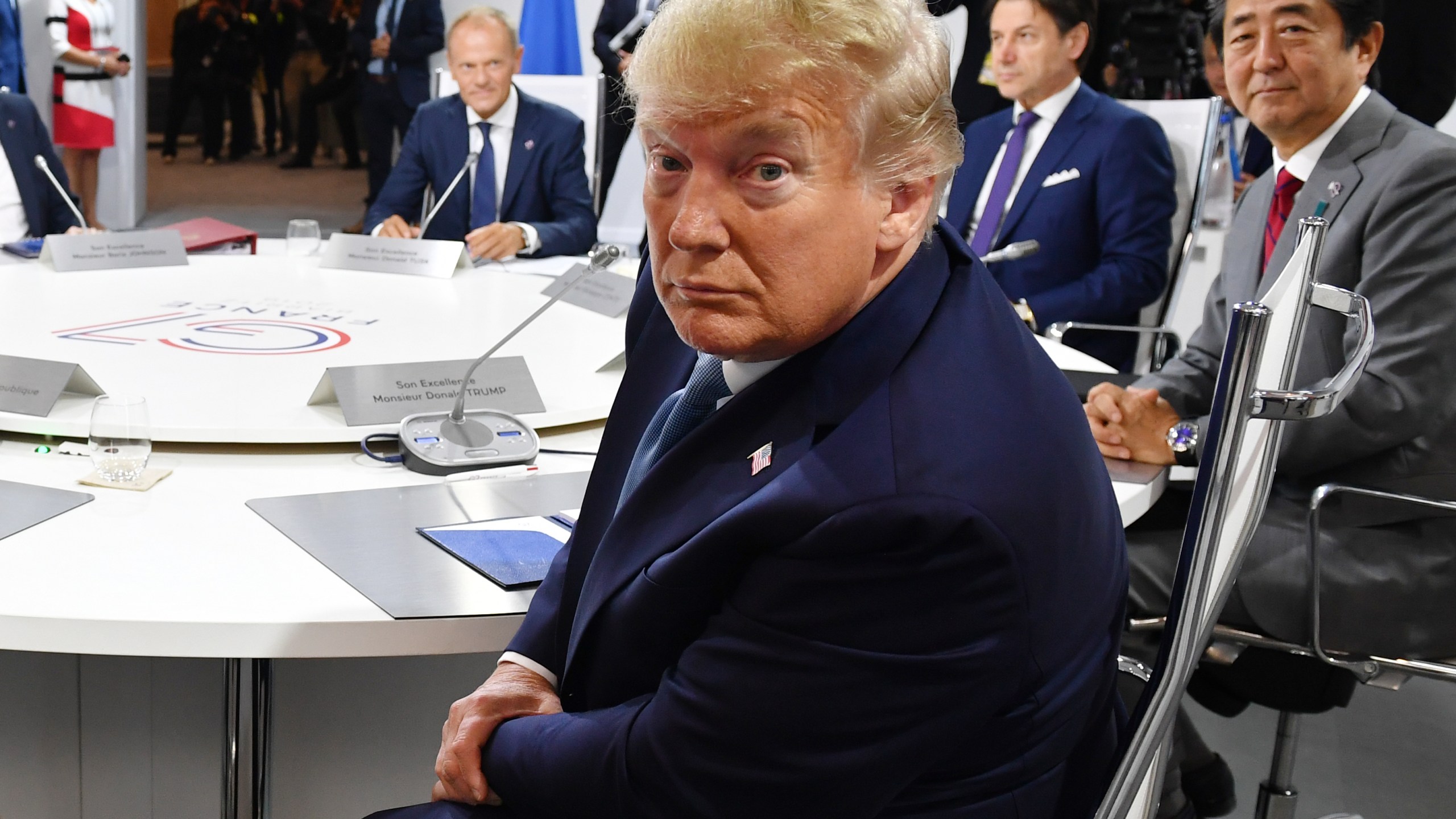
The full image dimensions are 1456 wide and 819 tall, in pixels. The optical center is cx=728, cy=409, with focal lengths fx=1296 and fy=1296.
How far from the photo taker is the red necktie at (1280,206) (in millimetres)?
2178

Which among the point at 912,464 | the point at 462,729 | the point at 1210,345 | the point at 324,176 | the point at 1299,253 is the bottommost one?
the point at 324,176

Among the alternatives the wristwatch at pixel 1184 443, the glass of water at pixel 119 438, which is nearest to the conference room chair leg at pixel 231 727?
the glass of water at pixel 119 438

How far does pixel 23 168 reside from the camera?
12.5ft

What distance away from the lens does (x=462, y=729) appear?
114cm

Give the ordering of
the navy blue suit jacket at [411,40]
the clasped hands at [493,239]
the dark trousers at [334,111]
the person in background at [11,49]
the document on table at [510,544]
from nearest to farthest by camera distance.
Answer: the document on table at [510,544]
the clasped hands at [493,239]
the person in background at [11,49]
the navy blue suit jacket at [411,40]
the dark trousers at [334,111]

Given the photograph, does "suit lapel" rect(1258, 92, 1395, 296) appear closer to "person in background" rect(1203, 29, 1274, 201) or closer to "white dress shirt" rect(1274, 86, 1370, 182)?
"white dress shirt" rect(1274, 86, 1370, 182)

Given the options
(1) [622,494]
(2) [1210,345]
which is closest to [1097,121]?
(2) [1210,345]

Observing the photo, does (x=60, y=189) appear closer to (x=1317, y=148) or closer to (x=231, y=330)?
(x=231, y=330)

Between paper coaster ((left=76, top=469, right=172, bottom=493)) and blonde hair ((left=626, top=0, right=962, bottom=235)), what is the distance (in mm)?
884

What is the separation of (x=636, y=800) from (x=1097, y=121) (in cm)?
267

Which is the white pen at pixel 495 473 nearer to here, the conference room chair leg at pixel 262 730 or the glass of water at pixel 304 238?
the conference room chair leg at pixel 262 730

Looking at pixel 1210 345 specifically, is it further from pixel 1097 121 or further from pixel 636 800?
pixel 636 800

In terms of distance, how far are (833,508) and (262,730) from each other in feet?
2.79

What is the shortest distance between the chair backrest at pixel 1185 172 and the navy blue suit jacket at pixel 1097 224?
0.03m
